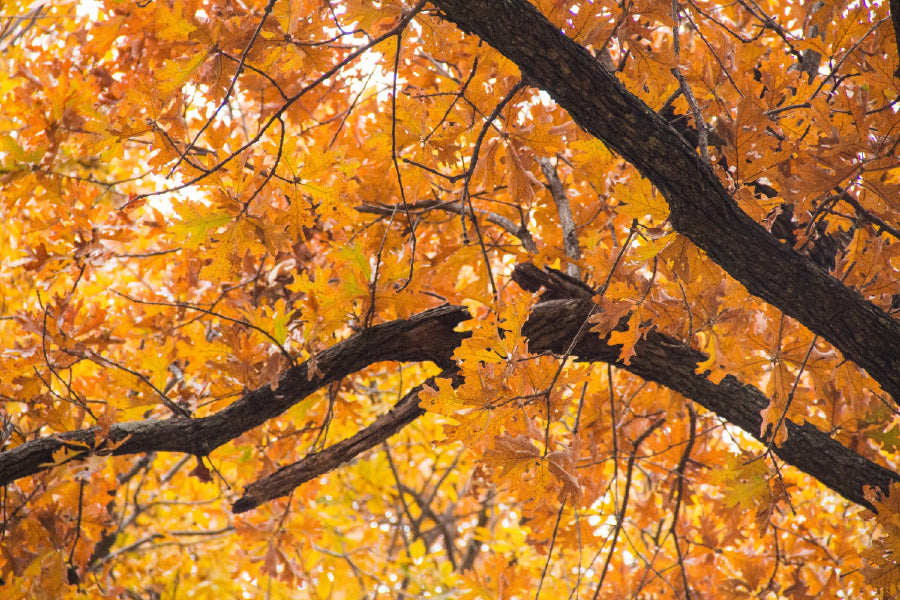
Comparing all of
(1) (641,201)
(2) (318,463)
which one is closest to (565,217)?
(1) (641,201)

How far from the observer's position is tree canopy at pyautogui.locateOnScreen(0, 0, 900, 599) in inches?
61.5

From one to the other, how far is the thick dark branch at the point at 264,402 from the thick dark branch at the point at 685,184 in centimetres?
85

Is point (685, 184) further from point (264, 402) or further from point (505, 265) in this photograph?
point (505, 265)

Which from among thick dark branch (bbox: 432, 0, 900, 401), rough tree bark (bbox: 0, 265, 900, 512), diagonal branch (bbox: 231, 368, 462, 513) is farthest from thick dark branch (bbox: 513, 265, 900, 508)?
thick dark branch (bbox: 432, 0, 900, 401)

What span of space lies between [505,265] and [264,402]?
182 centimetres

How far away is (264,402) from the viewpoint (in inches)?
88.6

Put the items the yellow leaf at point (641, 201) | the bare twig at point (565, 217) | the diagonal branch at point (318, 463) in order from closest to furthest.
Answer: the yellow leaf at point (641, 201), the diagonal branch at point (318, 463), the bare twig at point (565, 217)

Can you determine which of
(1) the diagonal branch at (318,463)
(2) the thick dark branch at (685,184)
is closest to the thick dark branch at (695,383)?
(1) the diagonal branch at (318,463)

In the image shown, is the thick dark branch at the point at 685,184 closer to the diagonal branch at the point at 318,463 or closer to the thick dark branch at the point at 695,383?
the thick dark branch at the point at 695,383

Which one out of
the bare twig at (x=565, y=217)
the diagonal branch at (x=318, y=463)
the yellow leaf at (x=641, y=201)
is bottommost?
the diagonal branch at (x=318, y=463)

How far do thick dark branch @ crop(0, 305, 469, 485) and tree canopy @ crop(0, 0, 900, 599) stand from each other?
11 millimetres

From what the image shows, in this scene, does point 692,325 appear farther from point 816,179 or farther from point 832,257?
point 832,257

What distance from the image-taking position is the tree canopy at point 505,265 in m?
1.56

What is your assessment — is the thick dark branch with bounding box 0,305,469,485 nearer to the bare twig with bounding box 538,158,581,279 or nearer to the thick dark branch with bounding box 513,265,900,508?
the thick dark branch with bounding box 513,265,900,508
